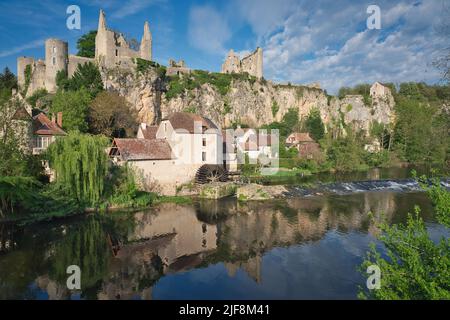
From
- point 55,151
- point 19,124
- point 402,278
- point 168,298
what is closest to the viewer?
point 402,278

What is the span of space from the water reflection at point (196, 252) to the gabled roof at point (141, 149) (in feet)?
15.1

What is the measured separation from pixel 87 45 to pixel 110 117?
2215 cm

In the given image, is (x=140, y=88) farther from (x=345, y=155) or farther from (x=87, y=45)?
(x=345, y=155)

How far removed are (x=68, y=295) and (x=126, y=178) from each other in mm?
13435

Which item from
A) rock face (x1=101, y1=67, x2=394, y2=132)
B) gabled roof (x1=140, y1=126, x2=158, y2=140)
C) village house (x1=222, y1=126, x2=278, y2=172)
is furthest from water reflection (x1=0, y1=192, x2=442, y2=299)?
rock face (x1=101, y1=67, x2=394, y2=132)

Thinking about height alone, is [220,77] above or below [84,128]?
above

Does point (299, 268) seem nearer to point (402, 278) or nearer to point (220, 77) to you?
point (402, 278)

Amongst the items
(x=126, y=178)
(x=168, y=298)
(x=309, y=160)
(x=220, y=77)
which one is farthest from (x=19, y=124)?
(x=220, y=77)

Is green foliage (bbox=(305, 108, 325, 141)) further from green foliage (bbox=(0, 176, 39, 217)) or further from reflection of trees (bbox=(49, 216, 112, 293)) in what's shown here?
green foliage (bbox=(0, 176, 39, 217))

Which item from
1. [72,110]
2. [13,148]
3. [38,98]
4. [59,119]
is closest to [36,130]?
[59,119]

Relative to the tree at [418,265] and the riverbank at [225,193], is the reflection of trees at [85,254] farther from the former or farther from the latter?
the tree at [418,265]

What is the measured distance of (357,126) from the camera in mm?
75688

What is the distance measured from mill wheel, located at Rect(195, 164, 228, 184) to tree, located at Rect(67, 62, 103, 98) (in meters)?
19.4

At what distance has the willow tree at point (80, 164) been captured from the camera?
21328 millimetres
